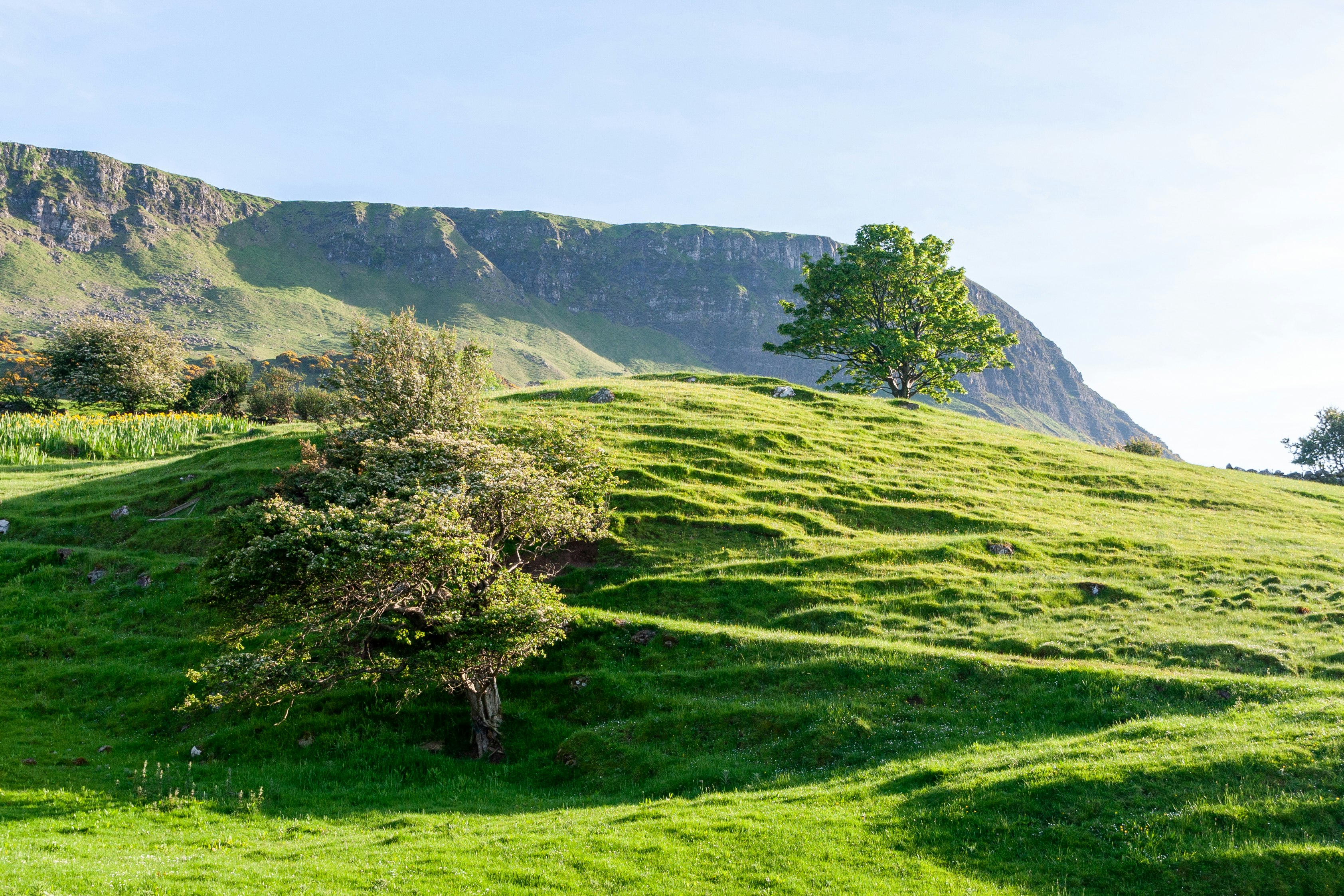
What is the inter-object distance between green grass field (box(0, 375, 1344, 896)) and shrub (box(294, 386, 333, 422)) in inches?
811

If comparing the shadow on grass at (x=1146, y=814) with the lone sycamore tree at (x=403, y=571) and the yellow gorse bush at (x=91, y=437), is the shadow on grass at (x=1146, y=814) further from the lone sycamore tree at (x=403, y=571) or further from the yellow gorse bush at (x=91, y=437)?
the yellow gorse bush at (x=91, y=437)

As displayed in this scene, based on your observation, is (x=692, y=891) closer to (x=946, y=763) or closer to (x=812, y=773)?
(x=812, y=773)

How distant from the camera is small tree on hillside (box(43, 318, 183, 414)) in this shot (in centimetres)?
6300

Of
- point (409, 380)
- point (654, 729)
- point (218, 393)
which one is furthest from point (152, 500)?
point (218, 393)

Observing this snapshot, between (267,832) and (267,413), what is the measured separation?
2319 inches

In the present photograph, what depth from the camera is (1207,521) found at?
3988cm

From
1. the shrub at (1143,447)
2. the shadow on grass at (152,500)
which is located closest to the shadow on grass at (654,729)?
the shadow on grass at (152,500)

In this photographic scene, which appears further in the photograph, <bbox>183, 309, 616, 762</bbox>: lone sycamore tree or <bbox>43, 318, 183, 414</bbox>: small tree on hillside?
<bbox>43, 318, 183, 414</bbox>: small tree on hillside

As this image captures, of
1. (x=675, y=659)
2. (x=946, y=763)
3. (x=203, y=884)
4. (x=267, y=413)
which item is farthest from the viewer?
(x=267, y=413)

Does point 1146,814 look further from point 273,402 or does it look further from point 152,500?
point 273,402

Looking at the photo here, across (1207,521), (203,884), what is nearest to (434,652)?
(203,884)

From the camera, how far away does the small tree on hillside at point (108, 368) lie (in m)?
63.0

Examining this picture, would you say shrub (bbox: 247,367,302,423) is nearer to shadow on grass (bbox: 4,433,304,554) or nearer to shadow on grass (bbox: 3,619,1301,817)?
shadow on grass (bbox: 4,433,304,554)

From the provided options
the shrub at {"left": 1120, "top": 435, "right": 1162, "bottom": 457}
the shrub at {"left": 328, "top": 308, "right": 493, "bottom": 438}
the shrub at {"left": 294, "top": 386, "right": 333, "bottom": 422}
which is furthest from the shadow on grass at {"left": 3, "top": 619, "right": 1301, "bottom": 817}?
the shrub at {"left": 1120, "top": 435, "right": 1162, "bottom": 457}
